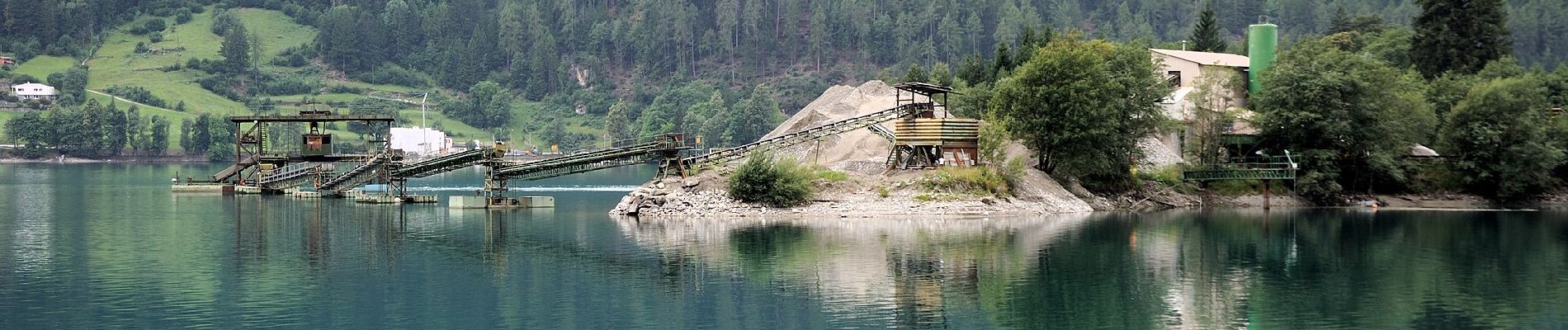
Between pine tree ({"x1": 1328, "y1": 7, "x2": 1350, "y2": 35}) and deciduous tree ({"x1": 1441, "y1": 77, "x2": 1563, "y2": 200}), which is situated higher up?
pine tree ({"x1": 1328, "y1": 7, "x2": 1350, "y2": 35})

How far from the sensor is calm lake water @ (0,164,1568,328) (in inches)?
1532

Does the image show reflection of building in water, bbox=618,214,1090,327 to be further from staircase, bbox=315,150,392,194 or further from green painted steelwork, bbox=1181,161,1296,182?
staircase, bbox=315,150,392,194

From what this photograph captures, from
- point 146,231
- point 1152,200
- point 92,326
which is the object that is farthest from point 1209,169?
point 92,326

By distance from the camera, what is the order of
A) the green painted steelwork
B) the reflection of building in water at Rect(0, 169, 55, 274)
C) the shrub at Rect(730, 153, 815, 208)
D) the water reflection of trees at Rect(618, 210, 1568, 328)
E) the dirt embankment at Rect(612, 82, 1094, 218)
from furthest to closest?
the green painted steelwork → the dirt embankment at Rect(612, 82, 1094, 218) → the shrub at Rect(730, 153, 815, 208) → the reflection of building in water at Rect(0, 169, 55, 274) → the water reflection of trees at Rect(618, 210, 1568, 328)

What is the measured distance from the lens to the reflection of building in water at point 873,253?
4238 cm

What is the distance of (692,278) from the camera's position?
46.7 meters

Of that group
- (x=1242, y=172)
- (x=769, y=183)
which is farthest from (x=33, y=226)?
(x=1242, y=172)

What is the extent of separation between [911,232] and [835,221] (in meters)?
7.29

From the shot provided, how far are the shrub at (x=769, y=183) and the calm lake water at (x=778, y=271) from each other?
2743 millimetres

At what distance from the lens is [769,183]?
7262cm

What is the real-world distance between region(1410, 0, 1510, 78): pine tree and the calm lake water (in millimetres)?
33755

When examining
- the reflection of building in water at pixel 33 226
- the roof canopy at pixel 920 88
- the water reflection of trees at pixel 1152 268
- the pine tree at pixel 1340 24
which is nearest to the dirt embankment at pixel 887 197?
the water reflection of trees at pixel 1152 268

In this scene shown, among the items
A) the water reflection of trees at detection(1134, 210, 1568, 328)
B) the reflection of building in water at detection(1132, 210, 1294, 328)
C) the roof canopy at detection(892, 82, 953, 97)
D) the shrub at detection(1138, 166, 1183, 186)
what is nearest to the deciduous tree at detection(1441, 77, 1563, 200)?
the water reflection of trees at detection(1134, 210, 1568, 328)

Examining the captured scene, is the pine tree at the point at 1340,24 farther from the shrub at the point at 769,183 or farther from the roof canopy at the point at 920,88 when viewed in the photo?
the shrub at the point at 769,183
